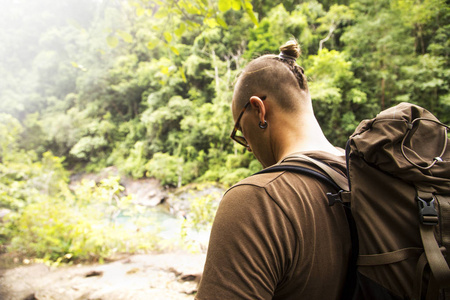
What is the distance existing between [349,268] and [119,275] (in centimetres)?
435

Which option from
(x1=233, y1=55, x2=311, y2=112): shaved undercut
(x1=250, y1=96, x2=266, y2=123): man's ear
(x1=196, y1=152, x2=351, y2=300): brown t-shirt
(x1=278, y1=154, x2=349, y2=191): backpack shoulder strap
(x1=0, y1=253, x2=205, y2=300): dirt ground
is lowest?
(x1=0, y1=253, x2=205, y2=300): dirt ground

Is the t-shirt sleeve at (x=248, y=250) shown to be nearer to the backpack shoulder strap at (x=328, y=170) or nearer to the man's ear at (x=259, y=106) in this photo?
the backpack shoulder strap at (x=328, y=170)

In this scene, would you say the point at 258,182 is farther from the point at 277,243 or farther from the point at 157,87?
the point at 157,87

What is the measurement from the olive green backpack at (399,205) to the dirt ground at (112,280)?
3183mm

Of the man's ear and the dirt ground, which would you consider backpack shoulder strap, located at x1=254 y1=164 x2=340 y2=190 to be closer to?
the man's ear

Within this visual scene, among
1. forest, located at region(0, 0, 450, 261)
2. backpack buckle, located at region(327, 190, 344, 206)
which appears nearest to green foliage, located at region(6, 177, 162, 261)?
forest, located at region(0, 0, 450, 261)

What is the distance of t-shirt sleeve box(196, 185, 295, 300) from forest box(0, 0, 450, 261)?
0.77 meters

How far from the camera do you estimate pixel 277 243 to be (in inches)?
21.3

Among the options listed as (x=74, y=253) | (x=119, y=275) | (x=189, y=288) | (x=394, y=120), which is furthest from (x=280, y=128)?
(x=74, y=253)

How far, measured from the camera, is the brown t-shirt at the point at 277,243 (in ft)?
1.74

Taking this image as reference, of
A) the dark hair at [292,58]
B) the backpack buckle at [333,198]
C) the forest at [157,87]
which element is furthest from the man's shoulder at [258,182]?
the forest at [157,87]

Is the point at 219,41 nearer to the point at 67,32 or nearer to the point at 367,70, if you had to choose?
the point at 367,70

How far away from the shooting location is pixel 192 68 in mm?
18219

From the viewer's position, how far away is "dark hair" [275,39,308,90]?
0.89m
